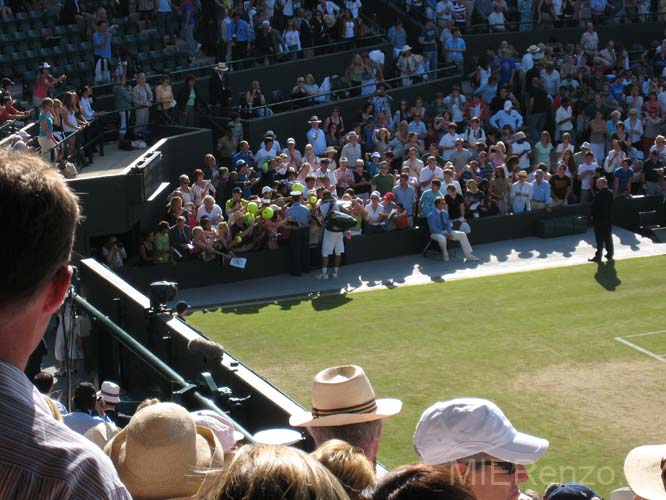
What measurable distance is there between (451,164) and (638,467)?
19153 millimetres

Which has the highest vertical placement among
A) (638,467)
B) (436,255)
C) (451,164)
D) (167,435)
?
(167,435)

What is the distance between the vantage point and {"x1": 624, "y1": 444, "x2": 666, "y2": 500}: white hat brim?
4.03m

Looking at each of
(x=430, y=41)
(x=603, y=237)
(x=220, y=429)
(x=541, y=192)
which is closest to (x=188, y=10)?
(x=430, y=41)

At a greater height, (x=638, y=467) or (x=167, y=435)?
(x=167, y=435)

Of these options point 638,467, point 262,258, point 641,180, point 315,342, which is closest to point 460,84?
point 641,180

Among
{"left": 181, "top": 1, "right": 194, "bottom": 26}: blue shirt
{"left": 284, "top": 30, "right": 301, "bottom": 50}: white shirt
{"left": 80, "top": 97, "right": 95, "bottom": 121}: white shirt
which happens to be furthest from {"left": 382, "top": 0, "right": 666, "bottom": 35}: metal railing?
{"left": 80, "top": 97, "right": 95, "bottom": 121}: white shirt

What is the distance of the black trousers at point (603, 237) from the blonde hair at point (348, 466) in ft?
61.6

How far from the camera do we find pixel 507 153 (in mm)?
25828

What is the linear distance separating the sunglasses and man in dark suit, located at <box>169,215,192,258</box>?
638 inches

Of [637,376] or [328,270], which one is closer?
[637,376]

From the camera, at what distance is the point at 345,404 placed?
4.88 m

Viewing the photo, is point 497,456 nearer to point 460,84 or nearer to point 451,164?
point 451,164

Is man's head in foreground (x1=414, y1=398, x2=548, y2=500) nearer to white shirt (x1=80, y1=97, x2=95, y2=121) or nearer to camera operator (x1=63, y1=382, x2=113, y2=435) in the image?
camera operator (x1=63, y1=382, x2=113, y2=435)

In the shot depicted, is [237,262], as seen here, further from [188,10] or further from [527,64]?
[527,64]
